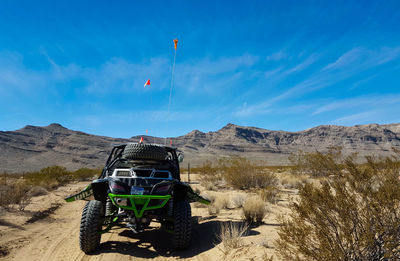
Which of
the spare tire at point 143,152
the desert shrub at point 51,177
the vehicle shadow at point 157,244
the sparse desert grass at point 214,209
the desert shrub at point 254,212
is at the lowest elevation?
the vehicle shadow at point 157,244

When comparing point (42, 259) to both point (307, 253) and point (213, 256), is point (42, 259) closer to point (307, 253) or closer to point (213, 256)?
point (213, 256)

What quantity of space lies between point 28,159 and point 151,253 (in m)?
86.2

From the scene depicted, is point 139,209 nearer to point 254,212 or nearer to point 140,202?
point 140,202

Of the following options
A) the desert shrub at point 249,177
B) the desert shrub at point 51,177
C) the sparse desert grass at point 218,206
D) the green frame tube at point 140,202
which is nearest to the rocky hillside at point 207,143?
the desert shrub at point 249,177

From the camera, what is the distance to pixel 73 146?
9562cm

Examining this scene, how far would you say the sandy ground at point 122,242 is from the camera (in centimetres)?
467

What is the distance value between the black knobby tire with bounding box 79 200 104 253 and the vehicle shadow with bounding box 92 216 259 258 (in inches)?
9.1

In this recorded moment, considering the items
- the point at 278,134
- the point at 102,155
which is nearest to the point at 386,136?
the point at 278,134

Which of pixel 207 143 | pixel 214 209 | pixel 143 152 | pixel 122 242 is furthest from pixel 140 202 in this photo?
pixel 207 143

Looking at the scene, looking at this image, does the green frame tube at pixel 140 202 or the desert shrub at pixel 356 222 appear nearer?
the desert shrub at pixel 356 222

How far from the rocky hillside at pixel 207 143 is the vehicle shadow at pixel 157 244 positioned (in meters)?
20.6

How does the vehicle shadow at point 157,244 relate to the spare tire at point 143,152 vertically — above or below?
below

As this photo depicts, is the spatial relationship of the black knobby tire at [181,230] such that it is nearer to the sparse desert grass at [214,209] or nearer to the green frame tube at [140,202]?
the green frame tube at [140,202]

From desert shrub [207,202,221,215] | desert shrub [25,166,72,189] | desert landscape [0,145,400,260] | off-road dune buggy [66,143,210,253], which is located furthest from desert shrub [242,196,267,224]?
desert shrub [25,166,72,189]
